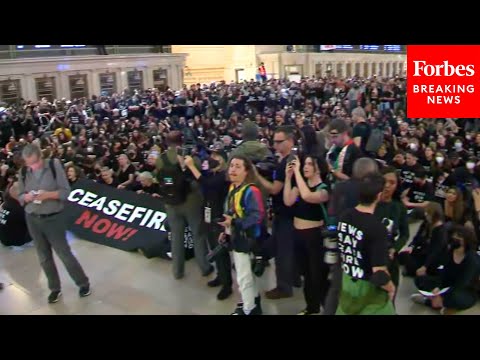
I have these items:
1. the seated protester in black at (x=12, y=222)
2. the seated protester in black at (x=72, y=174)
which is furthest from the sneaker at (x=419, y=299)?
the seated protester in black at (x=72, y=174)

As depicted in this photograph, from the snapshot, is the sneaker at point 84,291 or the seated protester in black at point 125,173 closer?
the sneaker at point 84,291

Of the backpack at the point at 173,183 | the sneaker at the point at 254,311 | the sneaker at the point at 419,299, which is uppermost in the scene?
the backpack at the point at 173,183

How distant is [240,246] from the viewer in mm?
4051

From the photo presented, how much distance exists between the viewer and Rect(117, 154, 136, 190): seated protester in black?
753cm

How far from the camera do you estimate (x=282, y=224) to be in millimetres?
4543

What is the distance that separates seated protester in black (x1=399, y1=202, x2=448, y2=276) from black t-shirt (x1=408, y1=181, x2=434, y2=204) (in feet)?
5.18

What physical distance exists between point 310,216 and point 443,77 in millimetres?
3853

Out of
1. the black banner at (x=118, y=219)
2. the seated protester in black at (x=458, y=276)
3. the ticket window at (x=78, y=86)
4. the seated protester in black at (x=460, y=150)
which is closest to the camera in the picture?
the seated protester in black at (x=458, y=276)

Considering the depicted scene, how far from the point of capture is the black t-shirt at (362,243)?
119 inches

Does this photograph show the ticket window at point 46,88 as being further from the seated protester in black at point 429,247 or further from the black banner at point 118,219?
the seated protester in black at point 429,247

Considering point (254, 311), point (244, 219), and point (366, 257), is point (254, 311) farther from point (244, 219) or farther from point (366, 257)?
point (366, 257)

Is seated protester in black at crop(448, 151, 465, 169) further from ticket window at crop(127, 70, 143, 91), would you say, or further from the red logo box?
ticket window at crop(127, 70, 143, 91)

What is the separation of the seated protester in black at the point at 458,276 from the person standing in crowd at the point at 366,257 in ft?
4.36

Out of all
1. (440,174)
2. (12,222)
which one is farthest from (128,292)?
(440,174)
